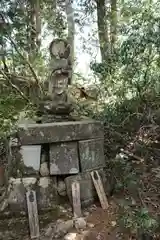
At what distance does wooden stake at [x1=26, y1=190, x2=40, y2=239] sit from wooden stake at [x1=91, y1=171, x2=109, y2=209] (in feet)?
2.20

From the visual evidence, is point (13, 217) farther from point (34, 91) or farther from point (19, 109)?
point (34, 91)

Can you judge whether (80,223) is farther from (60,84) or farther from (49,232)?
(60,84)

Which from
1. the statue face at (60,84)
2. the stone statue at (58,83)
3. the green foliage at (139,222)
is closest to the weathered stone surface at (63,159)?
the stone statue at (58,83)

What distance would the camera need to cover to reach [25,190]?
331 centimetres

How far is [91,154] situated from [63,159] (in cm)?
34

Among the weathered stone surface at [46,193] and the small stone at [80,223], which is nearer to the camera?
the small stone at [80,223]

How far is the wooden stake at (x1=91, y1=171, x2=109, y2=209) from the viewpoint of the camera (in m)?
3.45

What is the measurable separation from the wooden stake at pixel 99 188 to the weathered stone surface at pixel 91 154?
91 millimetres

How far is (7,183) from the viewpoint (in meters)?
3.42

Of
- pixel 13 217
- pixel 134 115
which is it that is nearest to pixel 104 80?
pixel 134 115

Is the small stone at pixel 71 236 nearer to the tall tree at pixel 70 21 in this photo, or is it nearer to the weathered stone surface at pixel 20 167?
the weathered stone surface at pixel 20 167

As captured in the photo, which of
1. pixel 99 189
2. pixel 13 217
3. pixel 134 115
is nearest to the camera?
pixel 13 217

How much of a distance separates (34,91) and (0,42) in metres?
1.20

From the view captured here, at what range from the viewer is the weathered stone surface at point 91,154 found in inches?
138
